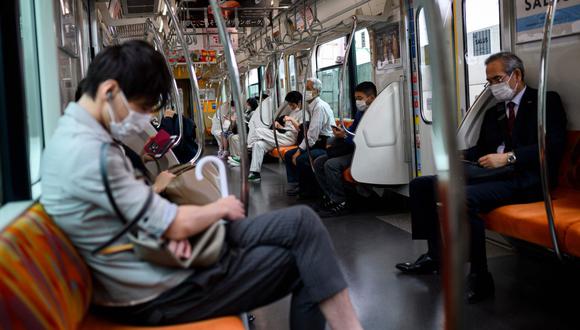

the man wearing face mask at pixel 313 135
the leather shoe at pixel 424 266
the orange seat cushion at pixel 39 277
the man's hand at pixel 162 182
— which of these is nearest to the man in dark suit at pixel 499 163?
the leather shoe at pixel 424 266

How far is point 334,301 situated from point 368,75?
214 inches

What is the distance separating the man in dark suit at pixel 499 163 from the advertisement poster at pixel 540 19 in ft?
1.08

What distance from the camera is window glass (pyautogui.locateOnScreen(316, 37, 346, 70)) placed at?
8123 mm

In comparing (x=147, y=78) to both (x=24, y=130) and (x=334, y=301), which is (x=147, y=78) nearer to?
(x=24, y=130)

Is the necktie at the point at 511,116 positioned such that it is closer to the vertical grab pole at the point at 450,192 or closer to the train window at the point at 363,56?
the vertical grab pole at the point at 450,192

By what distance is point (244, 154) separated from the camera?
7.41 feet

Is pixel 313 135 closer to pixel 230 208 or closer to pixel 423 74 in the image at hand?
pixel 423 74

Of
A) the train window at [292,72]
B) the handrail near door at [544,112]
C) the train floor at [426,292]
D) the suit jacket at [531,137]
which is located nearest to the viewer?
the handrail near door at [544,112]

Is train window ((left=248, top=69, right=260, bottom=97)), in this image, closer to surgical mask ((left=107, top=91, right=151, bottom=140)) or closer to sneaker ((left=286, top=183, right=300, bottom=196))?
sneaker ((left=286, top=183, right=300, bottom=196))

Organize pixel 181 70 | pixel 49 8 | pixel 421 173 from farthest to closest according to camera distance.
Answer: pixel 181 70
pixel 421 173
pixel 49 8

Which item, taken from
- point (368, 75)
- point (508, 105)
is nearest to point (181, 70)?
point (368, 75)

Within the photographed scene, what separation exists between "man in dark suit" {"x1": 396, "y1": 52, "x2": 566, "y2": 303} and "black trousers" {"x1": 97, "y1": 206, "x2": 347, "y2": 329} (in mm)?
1536

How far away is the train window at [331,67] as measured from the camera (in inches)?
322

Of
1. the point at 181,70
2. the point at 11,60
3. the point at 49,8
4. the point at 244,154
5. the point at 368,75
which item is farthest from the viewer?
the point at 181,70
